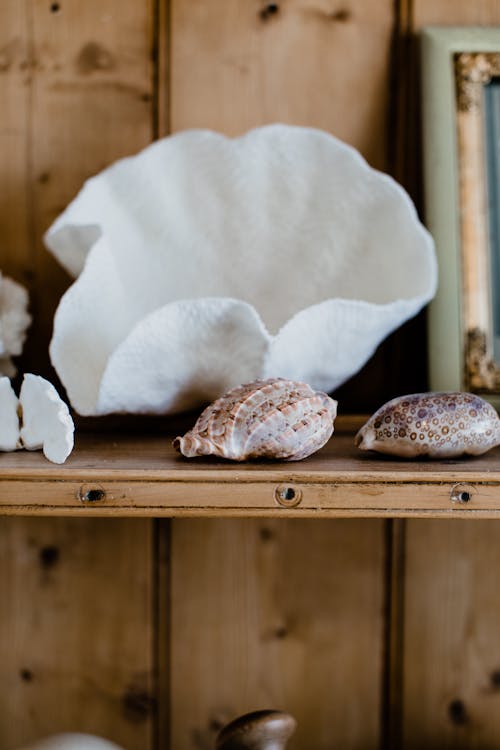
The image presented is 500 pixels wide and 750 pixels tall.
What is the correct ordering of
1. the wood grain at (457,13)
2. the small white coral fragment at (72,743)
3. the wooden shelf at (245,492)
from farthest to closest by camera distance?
the wood grain at (457,13) → the small white coral fragment at (72,743) → the wooden shelf at (245,492)

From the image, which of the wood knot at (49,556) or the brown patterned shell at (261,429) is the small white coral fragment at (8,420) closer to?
the brown patterned shell at (261,429)

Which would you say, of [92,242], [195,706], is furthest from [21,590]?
[92,242]

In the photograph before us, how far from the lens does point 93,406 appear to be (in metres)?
0.46

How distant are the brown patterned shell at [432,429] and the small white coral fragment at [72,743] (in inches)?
10.3

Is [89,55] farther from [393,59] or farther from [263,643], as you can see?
[263,643]

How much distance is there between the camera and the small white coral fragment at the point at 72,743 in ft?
1.53

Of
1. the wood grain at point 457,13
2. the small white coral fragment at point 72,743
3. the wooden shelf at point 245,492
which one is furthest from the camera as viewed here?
the wood grain at point 457,13

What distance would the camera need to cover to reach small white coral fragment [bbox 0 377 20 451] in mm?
415

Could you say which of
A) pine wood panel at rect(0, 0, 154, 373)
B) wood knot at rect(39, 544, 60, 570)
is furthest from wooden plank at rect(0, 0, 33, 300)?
wood knot at rect(39, 544, 60, 570)

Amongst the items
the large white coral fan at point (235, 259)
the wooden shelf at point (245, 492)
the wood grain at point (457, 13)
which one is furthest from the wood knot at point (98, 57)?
the wooden shelf at point (245, 492)

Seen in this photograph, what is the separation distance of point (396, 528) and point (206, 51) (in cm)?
42

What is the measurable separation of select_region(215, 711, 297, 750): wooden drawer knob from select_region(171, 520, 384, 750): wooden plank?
7.5 inches

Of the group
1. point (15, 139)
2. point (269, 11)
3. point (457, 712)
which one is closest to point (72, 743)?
point (457, 712)

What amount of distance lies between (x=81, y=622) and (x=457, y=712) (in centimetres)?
33
